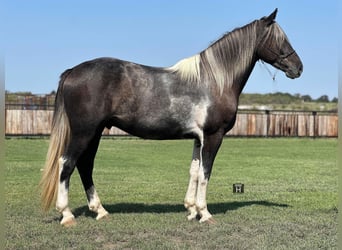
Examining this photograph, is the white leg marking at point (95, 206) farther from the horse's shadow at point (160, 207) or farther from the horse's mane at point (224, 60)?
the horse's mane at point (224, 60)

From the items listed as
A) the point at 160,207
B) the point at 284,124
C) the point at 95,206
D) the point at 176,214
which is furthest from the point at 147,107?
the point at 284,124

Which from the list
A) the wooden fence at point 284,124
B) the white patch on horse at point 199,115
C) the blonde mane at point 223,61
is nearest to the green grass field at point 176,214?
the white patch on horse at point 199,115

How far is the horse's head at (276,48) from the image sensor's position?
6.48 meters

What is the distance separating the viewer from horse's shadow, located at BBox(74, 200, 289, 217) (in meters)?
6.88

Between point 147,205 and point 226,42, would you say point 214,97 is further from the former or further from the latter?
point 147,205

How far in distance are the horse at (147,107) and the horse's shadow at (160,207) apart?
606 millimetres

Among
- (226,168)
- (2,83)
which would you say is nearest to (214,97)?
(2,83)

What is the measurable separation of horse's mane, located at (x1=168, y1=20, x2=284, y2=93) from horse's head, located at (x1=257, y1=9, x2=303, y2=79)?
28 mm

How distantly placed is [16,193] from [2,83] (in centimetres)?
697

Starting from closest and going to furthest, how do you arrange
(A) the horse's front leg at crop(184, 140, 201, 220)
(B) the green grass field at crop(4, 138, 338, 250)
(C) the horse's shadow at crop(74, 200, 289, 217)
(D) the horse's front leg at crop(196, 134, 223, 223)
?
(B) the green grass field at crop(4, 138, 338, 250) → (D) the horse's front leg at crop(196, 134, 223, 223) → (A) the horse's front leg at crop(184, 140, 201, 220) → (C) the horse's shadow at crop(74, 200, 289, 217)

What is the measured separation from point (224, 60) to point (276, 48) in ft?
2.58

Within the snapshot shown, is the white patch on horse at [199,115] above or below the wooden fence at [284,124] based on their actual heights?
above

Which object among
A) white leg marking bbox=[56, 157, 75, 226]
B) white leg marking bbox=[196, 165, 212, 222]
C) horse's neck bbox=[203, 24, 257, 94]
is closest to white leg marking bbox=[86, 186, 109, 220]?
white leg marking bbox=[56, 157, 75, 226]

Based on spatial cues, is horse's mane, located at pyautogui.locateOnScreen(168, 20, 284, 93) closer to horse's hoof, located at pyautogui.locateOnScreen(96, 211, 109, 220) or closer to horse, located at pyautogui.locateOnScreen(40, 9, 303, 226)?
horse, located at pyautogui.locateOnScreen(40, 9, 303, 226)
